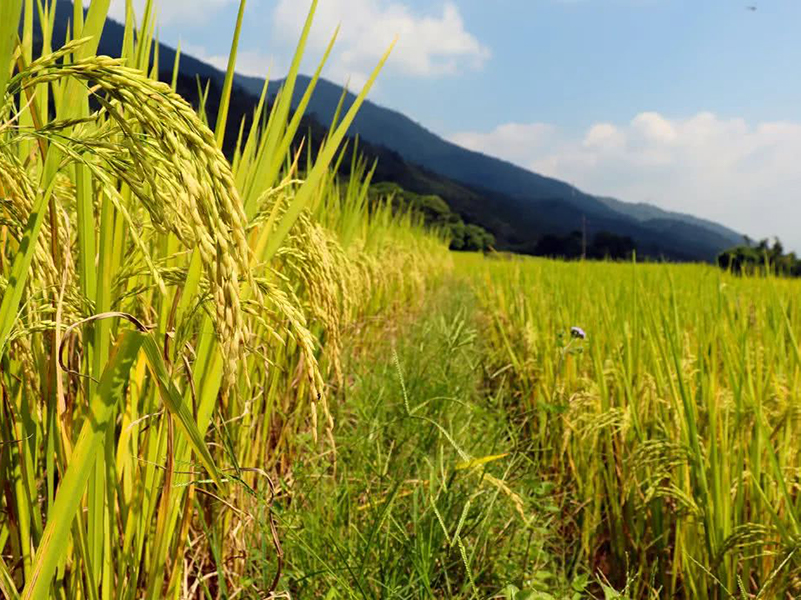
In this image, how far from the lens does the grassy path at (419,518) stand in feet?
3.74

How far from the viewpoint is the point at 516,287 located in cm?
402

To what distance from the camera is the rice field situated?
525mm

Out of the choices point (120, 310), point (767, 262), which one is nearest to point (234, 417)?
point (120, 310)

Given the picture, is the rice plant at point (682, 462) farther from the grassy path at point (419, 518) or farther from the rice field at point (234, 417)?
the grassy path at point (419, 518)

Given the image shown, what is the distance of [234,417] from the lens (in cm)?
125

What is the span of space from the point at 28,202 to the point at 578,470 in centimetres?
182

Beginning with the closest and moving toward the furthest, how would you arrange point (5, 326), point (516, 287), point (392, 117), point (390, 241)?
point (5, 326) < point (516, 287) < point (390, 241) < point (392, 117)

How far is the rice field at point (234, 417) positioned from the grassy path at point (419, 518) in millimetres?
13

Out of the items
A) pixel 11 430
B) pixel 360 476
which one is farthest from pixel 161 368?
pixel 360 476

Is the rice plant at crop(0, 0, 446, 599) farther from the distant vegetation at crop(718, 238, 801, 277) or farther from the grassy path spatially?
the distant vegetation at crop(718, 238, 801, 277)

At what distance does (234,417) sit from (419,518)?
544 millimetres

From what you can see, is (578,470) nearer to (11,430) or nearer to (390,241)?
(11,430)

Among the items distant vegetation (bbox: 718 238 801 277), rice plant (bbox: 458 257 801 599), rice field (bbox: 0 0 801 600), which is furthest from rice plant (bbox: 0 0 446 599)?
distant vegetation (bbox: 718 238 801 277)

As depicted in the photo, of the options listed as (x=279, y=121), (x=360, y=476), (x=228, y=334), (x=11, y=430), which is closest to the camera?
(x=228, y=334)
